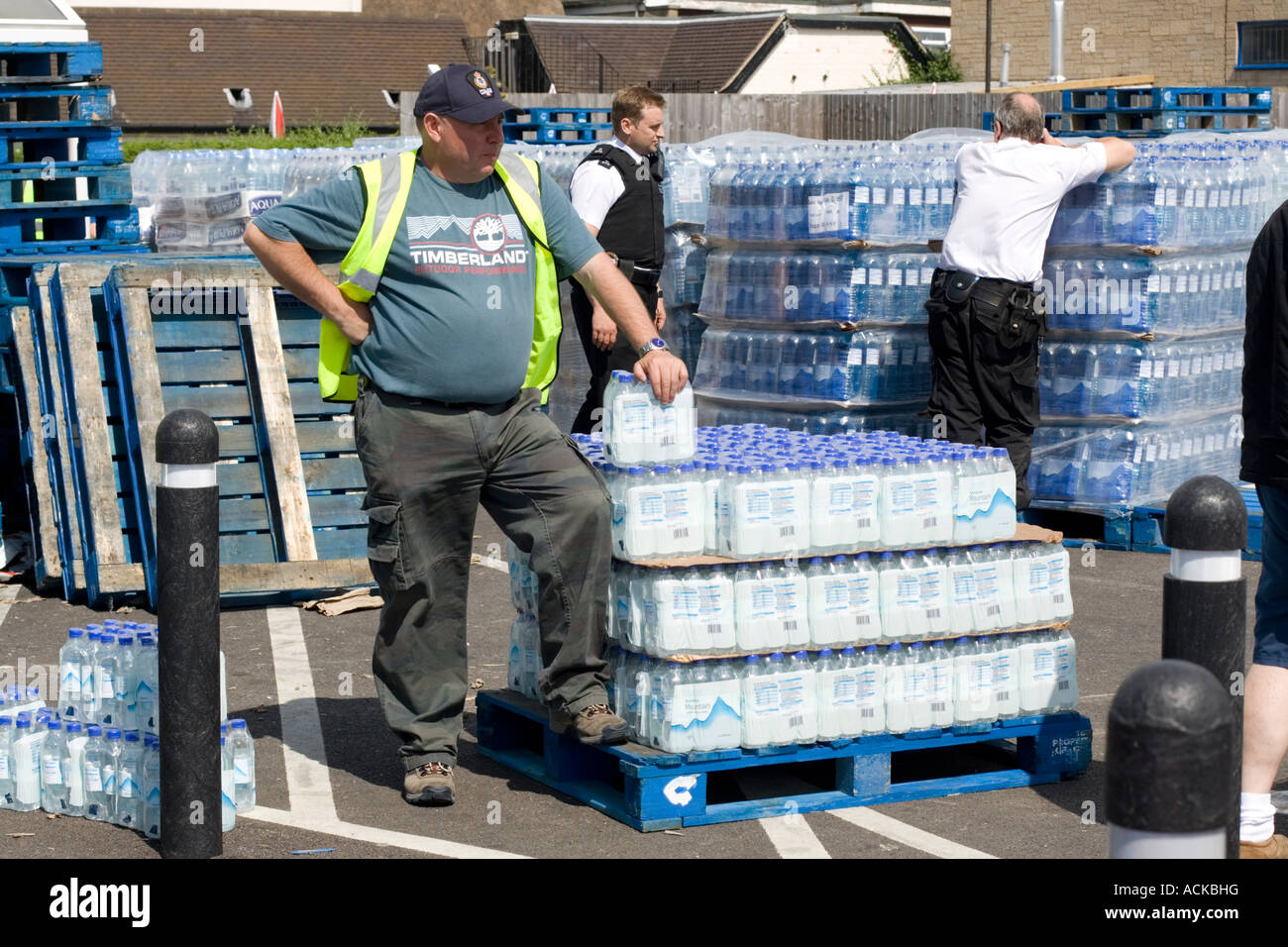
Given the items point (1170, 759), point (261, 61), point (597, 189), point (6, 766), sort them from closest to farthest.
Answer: point (1170, 759) → point (6, 766) → point (597, 189) → point (261, 61)

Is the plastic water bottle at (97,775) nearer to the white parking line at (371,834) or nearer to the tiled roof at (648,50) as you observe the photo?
the white parking line at (371,834)

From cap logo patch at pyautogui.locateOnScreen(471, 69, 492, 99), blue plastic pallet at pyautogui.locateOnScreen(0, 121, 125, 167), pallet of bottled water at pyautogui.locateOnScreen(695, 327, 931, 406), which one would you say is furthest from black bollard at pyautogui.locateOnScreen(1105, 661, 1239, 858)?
blue plastic pallet at pyautogui.locateOnScreen(0, 121, 125, 167)

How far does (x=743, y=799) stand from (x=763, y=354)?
5652mm

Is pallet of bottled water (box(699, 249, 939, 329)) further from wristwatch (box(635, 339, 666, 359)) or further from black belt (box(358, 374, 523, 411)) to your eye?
black belt (box(358, 374, 523, 411))

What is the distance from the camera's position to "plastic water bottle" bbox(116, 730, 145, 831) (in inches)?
232

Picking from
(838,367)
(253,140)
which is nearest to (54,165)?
(838,367)

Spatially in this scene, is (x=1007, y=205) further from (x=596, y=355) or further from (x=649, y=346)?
(x=649, y=346)

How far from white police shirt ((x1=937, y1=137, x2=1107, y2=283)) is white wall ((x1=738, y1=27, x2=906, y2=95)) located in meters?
54.5

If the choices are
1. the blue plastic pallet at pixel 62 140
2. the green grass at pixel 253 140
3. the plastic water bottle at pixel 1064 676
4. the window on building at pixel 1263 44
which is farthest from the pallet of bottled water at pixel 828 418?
the green grass at pixel 253 140

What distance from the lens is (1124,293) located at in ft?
33.8

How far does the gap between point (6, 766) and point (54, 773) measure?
17cm

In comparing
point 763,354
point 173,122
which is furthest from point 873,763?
point 173,122

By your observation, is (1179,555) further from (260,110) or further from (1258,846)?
(260,110)

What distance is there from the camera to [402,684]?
6246 mm
